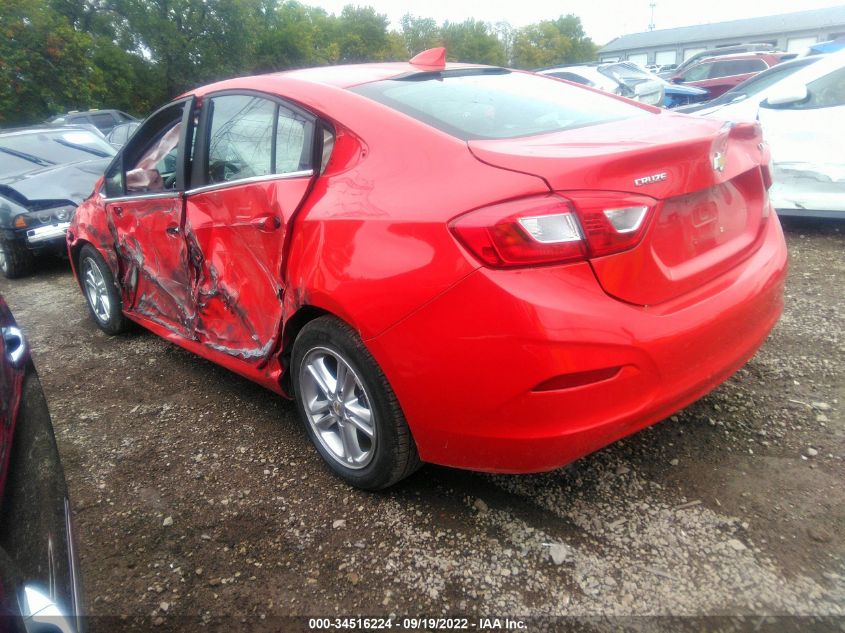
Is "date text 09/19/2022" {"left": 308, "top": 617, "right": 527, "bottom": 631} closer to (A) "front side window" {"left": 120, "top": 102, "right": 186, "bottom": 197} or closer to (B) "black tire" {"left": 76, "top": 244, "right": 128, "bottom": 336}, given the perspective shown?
(A) "front side window" {"left": 120, "top": 102, "right": 186, "bottom": 197}

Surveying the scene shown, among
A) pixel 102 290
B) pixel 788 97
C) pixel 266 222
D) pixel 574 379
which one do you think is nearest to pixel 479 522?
pixel 574 379

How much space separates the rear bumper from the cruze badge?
12.7 inches

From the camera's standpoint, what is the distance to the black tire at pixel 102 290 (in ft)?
14.0

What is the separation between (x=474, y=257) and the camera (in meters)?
1.90

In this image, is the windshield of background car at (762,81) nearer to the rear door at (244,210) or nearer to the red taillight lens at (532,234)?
the rear door at (244,210)

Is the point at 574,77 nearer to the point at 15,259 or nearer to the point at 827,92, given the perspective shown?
the point at 827,92

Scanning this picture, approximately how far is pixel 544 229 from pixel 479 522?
110 cm

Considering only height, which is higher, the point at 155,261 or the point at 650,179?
the point at 650,179

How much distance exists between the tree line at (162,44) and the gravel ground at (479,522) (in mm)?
27242

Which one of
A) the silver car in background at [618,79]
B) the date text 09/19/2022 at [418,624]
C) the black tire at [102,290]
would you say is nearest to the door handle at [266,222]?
the date text 09/19/2022 at [418,624]

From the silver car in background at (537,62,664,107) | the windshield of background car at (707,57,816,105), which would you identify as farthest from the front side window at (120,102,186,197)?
the silver car in background at (537,62,664,107)

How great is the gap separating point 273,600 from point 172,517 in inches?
26.7

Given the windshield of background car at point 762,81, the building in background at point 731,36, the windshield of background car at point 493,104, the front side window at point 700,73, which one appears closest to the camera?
the windshield of background car at point 493,104

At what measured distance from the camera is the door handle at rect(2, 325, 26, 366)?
175cm
